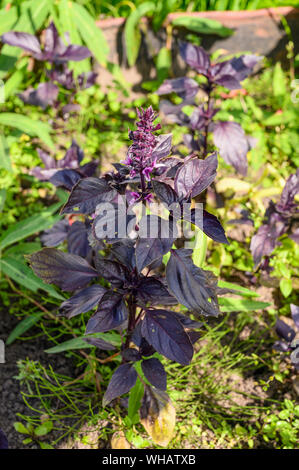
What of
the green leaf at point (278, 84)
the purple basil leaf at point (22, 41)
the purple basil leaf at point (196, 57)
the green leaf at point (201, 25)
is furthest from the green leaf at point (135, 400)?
the green leaf at point (201, 25)

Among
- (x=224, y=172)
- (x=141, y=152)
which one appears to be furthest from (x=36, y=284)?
(x=224, y=172)

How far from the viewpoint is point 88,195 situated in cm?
104

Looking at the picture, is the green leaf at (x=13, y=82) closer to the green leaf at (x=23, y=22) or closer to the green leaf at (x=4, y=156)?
the green leaf at (x=23, y=22)

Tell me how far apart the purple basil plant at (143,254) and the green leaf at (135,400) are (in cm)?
12

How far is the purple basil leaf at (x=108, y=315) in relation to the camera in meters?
1.09

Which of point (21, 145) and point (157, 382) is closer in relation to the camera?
point (157, 382)

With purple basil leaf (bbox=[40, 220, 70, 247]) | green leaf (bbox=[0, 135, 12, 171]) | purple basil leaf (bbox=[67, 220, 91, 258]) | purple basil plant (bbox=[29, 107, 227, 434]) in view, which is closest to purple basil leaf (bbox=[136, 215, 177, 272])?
purple basil plant (bbox=[29, 107, 227, 434])

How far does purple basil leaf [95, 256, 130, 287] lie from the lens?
1154 millimetres

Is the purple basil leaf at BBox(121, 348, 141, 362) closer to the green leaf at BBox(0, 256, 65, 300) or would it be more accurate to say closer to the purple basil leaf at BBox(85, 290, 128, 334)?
the purple basil leaf at BBox(85, 290, 128, 334)

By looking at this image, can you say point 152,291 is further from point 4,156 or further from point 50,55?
point 50,55

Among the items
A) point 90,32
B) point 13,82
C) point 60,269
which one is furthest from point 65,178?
point 90,32

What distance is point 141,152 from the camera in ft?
3.03

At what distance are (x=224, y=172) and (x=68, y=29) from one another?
1.19 meters
